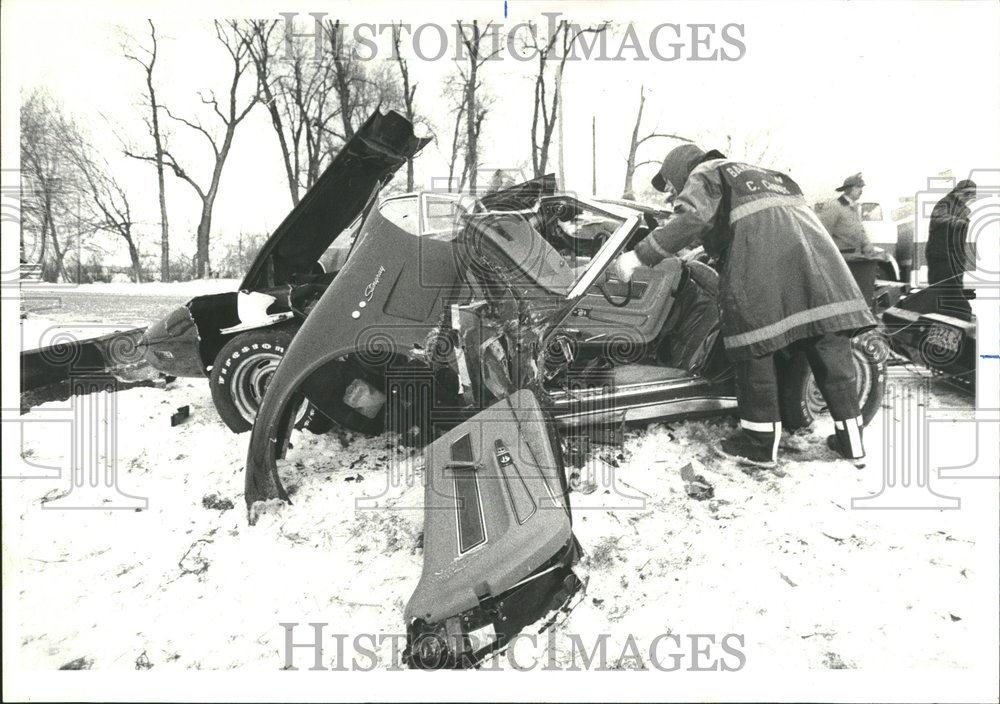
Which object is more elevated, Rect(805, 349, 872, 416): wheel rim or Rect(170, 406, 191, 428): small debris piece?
Rect(805, 349, 872, 416): wheel rim

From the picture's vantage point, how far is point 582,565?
1662 mm

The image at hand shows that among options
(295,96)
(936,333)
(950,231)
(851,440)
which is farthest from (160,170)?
(936,333)

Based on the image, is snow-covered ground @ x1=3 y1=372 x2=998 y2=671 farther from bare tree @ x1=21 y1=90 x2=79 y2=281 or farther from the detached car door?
bare tree @ x1=21 y1=90 x2=79 y2=281

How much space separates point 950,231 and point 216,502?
3.13m

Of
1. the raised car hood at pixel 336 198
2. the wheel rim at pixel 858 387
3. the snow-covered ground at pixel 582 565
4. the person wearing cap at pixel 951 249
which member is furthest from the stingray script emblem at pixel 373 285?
the person wearing cap at pixel 951 249

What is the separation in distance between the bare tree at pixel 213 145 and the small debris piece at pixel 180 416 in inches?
28.6

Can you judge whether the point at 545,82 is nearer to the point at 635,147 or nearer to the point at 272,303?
the point at 635,147

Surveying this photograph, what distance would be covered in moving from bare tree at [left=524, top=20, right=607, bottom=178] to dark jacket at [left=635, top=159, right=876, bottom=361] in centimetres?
63

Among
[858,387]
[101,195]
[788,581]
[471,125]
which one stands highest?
[471,125]

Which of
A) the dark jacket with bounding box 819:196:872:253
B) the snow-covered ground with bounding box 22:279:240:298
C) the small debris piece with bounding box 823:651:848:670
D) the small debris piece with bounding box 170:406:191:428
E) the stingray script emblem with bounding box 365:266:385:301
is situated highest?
the dark jacket with bounding box 819:196:872:253

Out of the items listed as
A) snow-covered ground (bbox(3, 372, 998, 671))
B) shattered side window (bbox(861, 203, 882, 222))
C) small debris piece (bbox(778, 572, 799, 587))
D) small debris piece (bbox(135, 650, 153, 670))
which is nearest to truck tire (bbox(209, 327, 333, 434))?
snow-covered ground (bbox(3, 372, 998, 671))

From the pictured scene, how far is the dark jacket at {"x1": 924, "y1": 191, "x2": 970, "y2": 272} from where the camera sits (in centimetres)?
199

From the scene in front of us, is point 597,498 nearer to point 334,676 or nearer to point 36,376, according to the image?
point 334,676

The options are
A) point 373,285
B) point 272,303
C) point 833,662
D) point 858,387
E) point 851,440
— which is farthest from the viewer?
point 272,303
